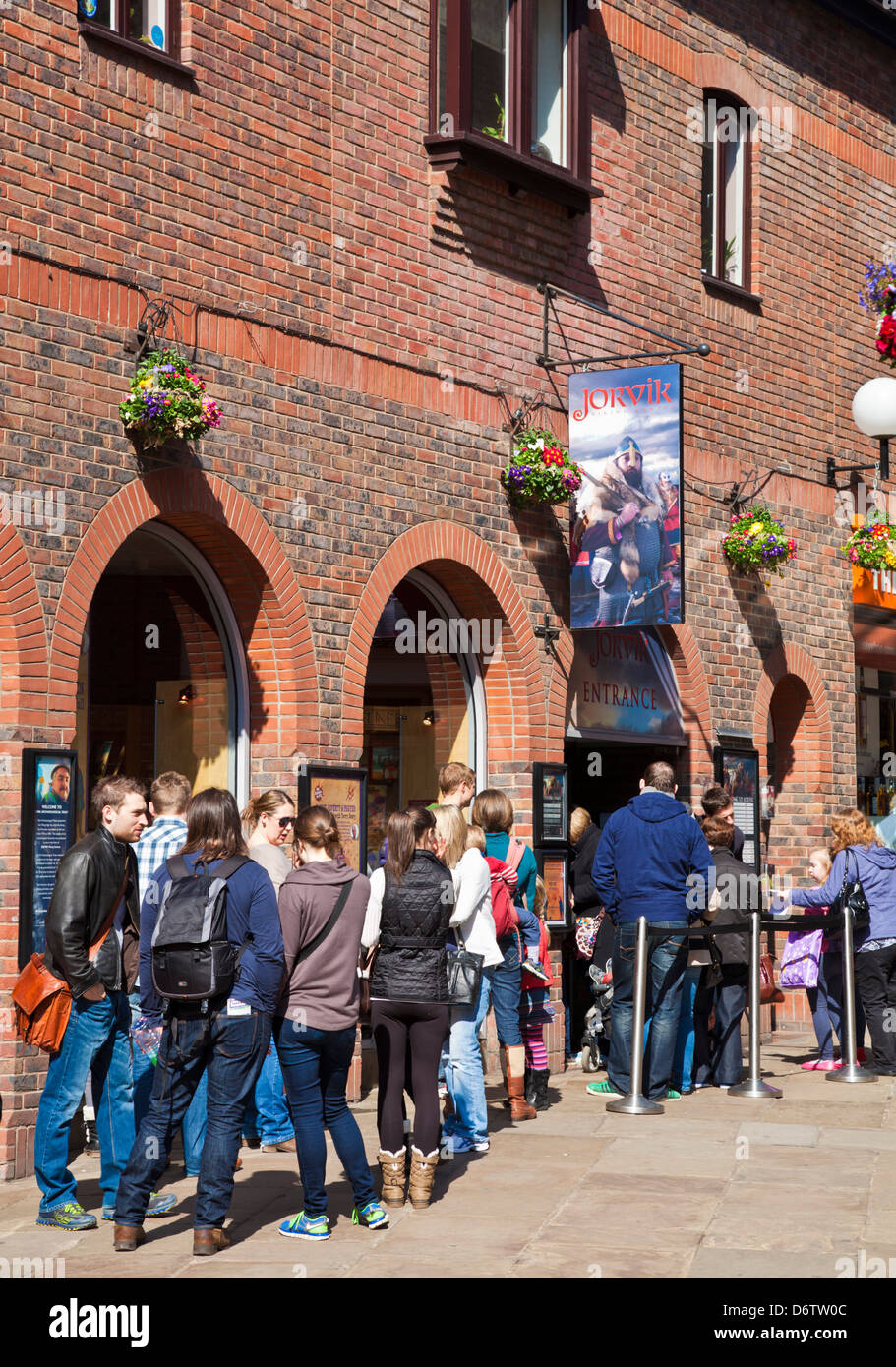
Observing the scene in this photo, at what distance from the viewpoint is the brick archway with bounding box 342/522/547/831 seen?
1116 centimetres

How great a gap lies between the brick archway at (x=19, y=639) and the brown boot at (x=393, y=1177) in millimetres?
2731

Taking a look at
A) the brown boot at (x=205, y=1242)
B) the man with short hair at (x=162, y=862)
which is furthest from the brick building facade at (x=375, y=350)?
→ the brown boot at (x=205, y=1242)

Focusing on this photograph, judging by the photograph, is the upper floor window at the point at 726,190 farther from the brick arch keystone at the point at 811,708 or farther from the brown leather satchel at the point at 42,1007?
the brown leather satchel at the point at 42,1007

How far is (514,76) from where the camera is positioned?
39.2 feet

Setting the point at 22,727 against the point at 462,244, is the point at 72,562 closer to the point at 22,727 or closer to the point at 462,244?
the point at 22,727

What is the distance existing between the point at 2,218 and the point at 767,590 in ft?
27.5

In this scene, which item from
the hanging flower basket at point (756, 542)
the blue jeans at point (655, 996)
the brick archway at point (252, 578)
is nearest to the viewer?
the brick archway at point (252, 578)

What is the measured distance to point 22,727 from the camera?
27.2 ft

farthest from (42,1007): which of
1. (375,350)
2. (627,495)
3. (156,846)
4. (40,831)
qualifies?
(627,495)

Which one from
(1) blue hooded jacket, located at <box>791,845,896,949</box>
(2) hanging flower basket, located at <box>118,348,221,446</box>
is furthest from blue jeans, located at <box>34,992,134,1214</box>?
(1) blue hooded jacket, located at <box>791,845,896,949</box>

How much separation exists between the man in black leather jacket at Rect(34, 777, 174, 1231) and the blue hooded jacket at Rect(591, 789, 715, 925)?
3.95 m

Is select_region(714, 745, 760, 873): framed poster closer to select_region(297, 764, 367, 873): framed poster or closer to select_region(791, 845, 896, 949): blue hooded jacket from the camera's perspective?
select_region(791, 845, 896, 949): blue hooded jacket

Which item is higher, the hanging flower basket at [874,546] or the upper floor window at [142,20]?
the upper floor window at [142,20]

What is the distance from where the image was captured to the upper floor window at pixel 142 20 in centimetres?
916
